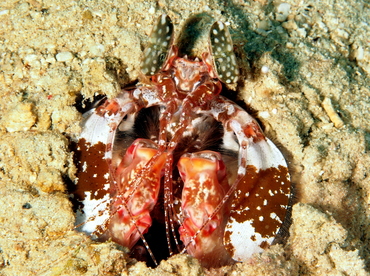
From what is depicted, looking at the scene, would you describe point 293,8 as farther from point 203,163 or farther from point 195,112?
point 203,163

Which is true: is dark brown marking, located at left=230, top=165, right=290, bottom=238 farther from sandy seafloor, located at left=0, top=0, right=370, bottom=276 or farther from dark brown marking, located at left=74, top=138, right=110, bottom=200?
dark brown marking, located at left=74, top=138, right=110, bottom=200

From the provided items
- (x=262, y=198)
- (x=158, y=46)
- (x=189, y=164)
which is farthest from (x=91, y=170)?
(x=262, y=198)

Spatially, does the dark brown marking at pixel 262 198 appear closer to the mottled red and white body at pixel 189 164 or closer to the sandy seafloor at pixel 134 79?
the mottled red and white body at pixel 189 164

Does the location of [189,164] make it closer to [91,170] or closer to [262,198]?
[262,198]

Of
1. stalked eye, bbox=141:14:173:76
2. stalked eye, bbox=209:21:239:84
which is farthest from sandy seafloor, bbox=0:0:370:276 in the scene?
stalked eye, bbox=209:21:239:84

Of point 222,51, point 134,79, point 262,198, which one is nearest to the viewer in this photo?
point 222,51

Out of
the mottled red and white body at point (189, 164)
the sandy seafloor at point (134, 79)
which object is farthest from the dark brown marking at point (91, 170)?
the sandy seafloor at point (134, 79)
